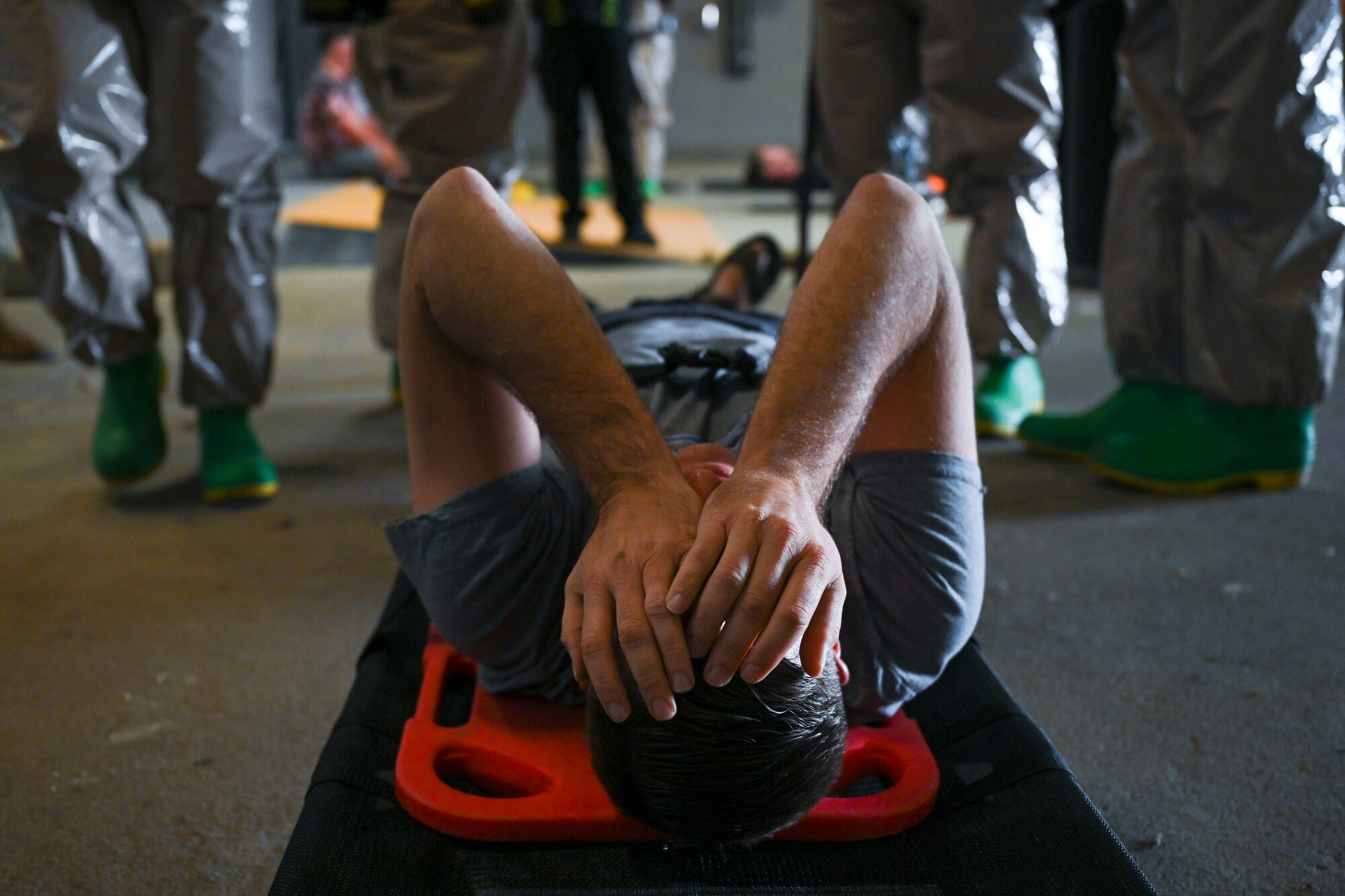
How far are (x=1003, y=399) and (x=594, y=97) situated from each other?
246 centimetres

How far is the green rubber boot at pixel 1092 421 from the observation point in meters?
1.83

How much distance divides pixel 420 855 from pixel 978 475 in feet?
1.86

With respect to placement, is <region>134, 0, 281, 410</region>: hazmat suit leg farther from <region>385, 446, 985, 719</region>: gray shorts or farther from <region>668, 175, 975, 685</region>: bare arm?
<region>668, 175, 975, 685</region>: bare arm

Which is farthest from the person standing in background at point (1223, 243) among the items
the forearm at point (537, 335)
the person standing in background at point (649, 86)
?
the person standing in background at point (649, 86)

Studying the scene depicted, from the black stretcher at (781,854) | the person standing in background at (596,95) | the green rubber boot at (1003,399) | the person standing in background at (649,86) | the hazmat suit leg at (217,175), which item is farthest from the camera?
the person standing in background at (649,86)

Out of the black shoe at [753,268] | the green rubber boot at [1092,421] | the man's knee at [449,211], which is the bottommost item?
the green rubber boot at [1092,421]

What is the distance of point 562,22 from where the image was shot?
3.82 m

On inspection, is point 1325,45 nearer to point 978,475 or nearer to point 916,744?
point 978,475

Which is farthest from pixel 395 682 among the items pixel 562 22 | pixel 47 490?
pixel 562 22

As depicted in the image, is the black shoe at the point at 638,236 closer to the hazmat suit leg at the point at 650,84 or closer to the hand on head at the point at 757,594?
the hazmat suit leg at the point at 650,84

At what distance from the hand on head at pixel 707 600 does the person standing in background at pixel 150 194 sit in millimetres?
1214

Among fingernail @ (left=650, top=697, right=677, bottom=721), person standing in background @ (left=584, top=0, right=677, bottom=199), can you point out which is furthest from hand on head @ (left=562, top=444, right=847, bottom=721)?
person standing in background @ (left=584, top=0, right=677, bottom=199)

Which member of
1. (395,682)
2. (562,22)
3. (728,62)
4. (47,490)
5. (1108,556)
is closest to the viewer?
(395,682)

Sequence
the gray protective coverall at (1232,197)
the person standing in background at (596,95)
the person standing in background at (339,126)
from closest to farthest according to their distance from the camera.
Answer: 1. the gray protective coverall at (1232,197)
2. the person standing in background at (596,95)
3. the person standing in background at (339,126)
